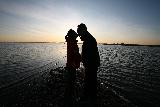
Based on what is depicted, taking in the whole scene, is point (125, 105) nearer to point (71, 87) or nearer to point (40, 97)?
point (71, 87)

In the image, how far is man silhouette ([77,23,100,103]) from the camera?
604 cm

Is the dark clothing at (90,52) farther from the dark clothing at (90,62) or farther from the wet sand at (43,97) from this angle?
the wet sand at (43,97)

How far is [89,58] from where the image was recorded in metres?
6.14

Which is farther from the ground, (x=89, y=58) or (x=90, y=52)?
(x=90, y=52)

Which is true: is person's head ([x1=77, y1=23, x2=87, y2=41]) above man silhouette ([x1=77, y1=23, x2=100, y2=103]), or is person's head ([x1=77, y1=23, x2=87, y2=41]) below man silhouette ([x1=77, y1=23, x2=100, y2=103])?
above

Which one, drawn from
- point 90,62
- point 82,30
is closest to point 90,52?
point 90,62

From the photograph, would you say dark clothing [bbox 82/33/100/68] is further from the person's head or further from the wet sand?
the wet sand

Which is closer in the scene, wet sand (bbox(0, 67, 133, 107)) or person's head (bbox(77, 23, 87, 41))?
person's head (bbox(77, 23, 87, 41))

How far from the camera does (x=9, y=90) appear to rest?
11.3 meters

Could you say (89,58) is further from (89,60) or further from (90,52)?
(90,52)

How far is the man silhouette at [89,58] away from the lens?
19.8ft

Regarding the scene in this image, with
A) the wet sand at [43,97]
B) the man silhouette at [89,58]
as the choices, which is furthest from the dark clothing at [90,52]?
the wet sand at [43,97]

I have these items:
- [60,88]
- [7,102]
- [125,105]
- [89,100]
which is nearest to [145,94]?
[125,105]

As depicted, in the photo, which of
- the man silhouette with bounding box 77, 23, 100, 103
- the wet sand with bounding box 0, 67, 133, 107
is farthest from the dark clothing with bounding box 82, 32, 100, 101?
the wet sand with bounding box 0, 67, 133, 107
